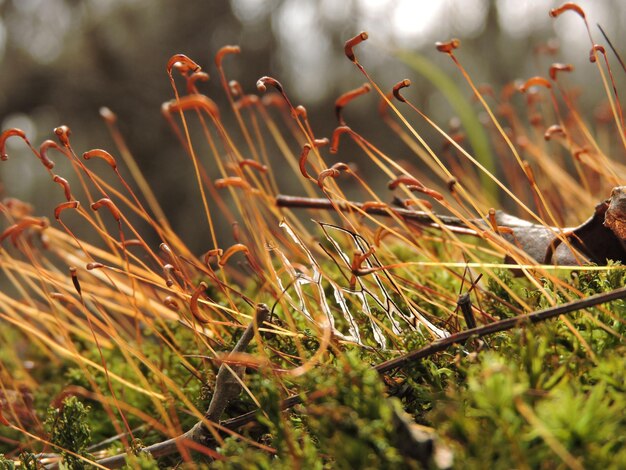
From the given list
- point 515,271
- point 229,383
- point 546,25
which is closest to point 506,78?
point 546,25

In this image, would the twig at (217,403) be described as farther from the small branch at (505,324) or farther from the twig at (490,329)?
the small branch at (505,324)

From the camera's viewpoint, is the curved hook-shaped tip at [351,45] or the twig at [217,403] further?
the curved hook-shaped tip at [351,45]

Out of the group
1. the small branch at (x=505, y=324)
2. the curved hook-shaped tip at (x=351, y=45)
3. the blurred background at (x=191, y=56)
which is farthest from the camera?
the blurred background at (x=191, y=56)

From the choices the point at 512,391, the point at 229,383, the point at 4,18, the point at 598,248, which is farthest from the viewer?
the point at 4,18

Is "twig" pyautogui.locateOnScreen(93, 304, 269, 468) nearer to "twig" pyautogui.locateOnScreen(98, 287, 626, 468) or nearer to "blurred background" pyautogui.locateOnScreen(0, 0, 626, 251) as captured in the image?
"twig" pyautogui.locateOnScreen(98, 287, 626, 468)

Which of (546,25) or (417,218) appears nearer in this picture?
(417,218)

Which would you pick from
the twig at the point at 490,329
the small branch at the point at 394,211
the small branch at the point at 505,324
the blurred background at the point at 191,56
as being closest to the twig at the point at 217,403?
the twig at the point at 490,329

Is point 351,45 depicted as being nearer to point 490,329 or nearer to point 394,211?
point 394,211

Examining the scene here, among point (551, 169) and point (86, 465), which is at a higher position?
point (551, 169)

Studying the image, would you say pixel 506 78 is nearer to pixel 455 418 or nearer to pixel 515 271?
pixel 515 271
